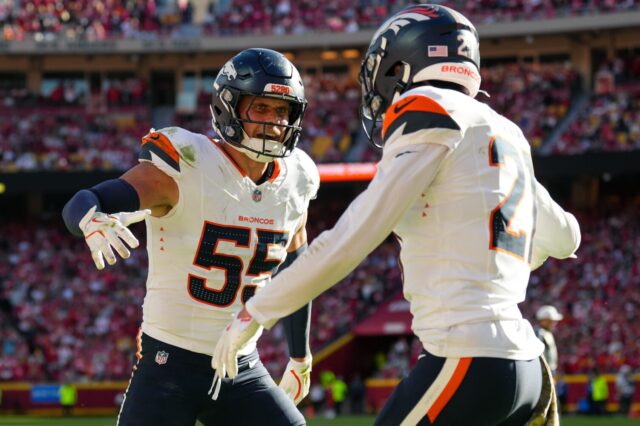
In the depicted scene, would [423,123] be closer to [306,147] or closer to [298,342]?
[298,342]

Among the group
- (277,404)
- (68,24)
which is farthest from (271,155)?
(68,24)

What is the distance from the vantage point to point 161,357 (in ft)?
14.6

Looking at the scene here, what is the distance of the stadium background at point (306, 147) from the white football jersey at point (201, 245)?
15942 mm

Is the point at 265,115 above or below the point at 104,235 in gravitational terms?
above

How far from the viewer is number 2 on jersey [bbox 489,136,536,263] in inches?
124

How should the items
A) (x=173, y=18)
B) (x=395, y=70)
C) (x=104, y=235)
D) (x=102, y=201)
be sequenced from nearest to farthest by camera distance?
(x=395, y=70) → (x=104, y=235) → (x=102, y=201) → (x=173, y=18)

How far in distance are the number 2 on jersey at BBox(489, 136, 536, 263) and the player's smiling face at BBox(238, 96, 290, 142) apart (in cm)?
166

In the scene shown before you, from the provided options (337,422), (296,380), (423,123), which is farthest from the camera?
(337,422)

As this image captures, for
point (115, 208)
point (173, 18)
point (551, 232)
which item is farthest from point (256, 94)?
point (173, 18)

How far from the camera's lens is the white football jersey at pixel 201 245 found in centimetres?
450

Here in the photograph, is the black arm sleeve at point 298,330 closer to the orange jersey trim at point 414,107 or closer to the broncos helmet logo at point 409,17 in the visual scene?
the broncos helmet logo at point 409,17

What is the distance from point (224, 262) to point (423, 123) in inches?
67.5

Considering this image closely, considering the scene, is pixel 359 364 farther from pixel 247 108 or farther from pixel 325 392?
pixel 247 108

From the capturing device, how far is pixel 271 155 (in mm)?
4719
